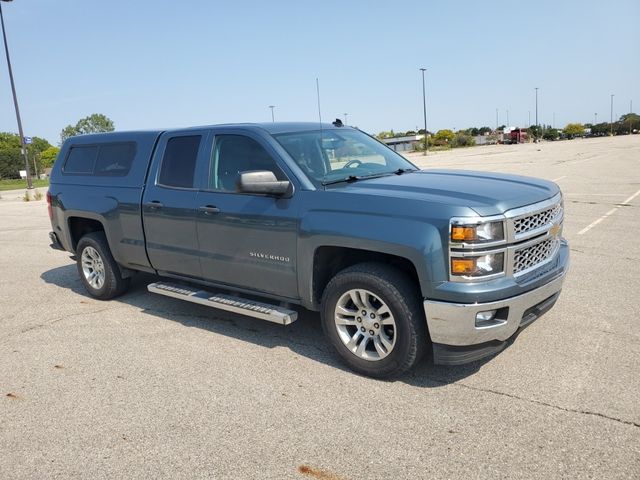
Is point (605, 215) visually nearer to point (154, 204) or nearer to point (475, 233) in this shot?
point (475, 233)

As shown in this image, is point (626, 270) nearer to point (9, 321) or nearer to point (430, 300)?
point (430, 300)

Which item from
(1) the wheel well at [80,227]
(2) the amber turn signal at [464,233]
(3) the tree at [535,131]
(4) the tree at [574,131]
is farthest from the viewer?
(4) the tree at [574,131]

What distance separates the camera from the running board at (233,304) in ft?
14.1

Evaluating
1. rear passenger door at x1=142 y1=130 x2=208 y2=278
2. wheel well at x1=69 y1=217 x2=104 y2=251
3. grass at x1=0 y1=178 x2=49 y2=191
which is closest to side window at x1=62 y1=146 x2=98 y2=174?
wheel well at x1=69 y1=217 x2=104 y2=251

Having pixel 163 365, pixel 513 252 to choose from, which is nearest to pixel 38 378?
pixel 163 365

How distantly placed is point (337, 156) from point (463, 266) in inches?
72.2

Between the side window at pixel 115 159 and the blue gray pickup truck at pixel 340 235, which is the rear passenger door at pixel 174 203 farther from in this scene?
the side window at pixel 115 159

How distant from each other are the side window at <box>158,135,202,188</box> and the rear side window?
588 millimetres

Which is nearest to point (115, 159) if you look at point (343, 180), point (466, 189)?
point (343, 180)

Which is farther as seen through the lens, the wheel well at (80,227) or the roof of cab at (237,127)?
the wheel well at (80,227)

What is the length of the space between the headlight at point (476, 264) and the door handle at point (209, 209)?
2.21 meters

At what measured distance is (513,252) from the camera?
3547 millimetres

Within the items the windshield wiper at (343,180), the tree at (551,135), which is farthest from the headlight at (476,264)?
the tree at (551,135)

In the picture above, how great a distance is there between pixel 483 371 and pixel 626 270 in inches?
136
